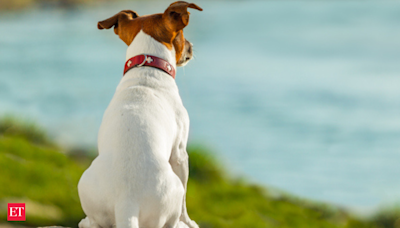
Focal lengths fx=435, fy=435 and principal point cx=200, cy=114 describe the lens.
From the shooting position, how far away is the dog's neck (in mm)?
4145

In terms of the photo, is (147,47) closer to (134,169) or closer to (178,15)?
(178,15)

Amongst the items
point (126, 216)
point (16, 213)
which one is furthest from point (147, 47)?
point (16, 213)

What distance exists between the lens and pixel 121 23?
4.44 m

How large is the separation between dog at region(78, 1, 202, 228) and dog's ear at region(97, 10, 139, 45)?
0.09m

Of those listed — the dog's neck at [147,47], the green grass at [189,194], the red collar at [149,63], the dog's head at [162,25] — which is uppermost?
the dog's head at [162,25]

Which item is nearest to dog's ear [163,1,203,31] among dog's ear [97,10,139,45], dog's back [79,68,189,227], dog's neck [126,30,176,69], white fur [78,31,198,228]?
dog's neck [126,30,176,69]

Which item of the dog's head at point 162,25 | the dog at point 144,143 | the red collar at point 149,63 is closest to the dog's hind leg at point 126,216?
the dog at point 144,143

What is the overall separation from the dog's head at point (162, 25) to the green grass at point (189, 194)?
2.13 meters

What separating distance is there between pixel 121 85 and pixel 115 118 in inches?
25.3

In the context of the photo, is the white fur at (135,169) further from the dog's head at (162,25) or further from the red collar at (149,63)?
the dog's head at (162,25)

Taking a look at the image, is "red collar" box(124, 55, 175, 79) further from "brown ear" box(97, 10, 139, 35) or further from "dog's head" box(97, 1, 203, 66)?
"brown ear" box(97, 10, 139, 35)

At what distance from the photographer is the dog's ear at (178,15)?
3.98 meters

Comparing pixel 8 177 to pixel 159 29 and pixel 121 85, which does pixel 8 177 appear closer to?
pixel 121 85

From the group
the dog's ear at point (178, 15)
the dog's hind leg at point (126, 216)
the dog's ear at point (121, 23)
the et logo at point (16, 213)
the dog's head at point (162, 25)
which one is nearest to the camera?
the dog's hind leg at point (126, 216)
